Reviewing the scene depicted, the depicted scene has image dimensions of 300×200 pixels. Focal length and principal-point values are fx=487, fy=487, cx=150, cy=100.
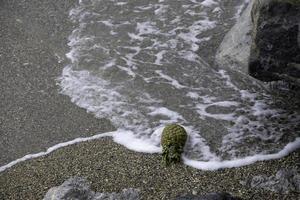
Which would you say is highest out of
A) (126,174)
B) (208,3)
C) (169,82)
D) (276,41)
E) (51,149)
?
(276,41)

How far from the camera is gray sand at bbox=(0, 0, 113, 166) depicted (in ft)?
16.6

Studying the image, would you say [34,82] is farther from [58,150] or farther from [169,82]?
[169,82]

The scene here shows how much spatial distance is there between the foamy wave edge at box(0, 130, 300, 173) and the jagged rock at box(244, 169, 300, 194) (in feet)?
0.94

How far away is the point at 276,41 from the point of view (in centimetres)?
446

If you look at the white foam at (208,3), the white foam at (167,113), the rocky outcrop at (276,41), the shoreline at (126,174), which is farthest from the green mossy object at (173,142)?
the white foam at (208,3)

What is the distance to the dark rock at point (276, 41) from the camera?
4352 millimetres

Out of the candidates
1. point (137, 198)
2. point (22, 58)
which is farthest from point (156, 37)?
point (137, 198)

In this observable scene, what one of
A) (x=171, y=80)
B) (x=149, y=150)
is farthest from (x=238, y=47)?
(x=149, y=150)

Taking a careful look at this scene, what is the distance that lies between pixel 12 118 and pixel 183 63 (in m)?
2.15

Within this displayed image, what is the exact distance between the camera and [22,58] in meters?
6.23

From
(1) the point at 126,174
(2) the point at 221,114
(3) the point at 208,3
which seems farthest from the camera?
(3) the point at 208,3

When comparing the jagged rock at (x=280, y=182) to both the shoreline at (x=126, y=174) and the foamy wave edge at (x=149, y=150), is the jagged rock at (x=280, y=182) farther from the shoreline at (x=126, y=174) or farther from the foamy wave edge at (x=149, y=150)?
the foamy wave edge at (x=149, y=150)

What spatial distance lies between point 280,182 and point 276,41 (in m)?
1.28

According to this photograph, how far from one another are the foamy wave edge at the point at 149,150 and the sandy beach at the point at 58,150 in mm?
63
